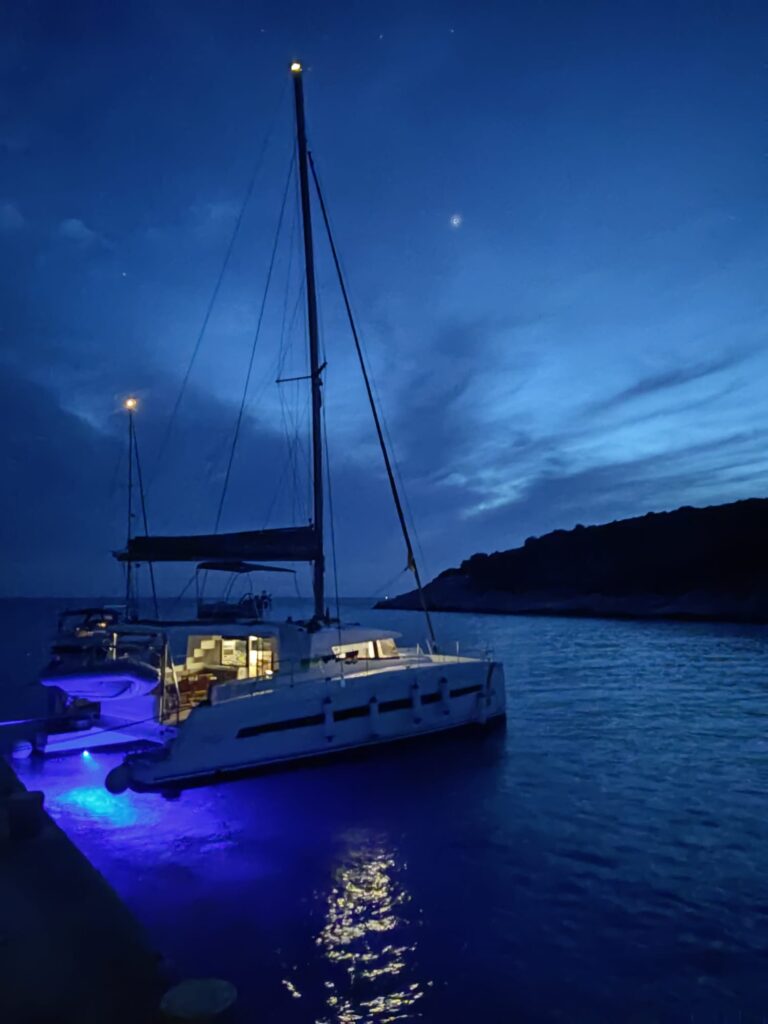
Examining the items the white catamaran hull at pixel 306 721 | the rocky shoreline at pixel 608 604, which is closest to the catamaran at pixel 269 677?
the white catamaran hull at pixel 306 721

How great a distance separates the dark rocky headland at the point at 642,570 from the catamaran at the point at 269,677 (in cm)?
6973

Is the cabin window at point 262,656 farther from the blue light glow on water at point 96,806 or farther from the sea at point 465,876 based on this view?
the blue light glow on water at point 96,806

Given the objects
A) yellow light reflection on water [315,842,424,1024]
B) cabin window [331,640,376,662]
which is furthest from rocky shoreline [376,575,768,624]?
yellow light reflection on water [315,842,424,1024]

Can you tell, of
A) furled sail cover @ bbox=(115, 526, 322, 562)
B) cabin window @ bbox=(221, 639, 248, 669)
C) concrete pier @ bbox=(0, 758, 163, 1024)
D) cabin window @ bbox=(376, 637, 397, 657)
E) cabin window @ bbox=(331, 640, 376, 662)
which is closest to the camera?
concrete pier @ bbox=(0, 758, 163, 1024)

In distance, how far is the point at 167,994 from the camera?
450cm

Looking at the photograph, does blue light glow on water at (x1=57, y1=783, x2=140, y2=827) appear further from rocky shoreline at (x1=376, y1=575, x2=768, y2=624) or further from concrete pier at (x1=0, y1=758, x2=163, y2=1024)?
rocky shoreline at (x1=376, y1=575, x2=768, y2=624)

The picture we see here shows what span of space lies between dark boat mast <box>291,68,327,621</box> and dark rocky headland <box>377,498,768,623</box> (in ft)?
235

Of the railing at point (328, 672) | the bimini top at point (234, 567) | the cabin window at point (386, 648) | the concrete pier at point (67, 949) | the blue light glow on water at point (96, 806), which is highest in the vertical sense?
the bimini top at point (234, 567)

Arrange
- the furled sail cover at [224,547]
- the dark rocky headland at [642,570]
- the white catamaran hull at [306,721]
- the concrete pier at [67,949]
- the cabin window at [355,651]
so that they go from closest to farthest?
1. the concrete pier at [67,949]
2. the white catamaran hull at [306,721]
3. the furled sail cover at [224,547]
4. the cabin window at [355,651]
5. the dark rocky headland at [642,570]

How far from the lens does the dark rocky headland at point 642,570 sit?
86.1 metres

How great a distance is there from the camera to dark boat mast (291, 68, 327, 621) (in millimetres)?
16562

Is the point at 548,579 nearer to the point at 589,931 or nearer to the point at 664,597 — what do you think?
the point at 664,597

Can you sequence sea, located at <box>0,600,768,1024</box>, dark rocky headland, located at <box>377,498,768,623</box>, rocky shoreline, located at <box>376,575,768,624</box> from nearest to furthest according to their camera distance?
1. sea, located at <box>0,600,768,1024</box>
2. rocky shoreline, located at <box>376,575,768,624</box>
3. dark rocky headland, located at <box>377,498,768,623</box>

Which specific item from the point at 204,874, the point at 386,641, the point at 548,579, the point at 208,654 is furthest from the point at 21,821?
the point at 548,579
